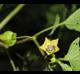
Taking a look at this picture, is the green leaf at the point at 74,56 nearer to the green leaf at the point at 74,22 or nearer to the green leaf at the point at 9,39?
the green leaf at the point at 74,22

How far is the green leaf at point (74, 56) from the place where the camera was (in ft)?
2.82

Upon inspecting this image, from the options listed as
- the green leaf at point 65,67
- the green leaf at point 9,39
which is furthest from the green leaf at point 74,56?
the green leaf at point 9,39

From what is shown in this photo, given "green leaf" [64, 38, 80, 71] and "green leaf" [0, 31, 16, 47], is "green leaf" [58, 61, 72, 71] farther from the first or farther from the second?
"green leaf" [0, 31, 16, 47]

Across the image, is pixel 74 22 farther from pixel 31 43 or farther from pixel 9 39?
pixel 31 43

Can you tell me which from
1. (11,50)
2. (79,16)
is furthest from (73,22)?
(11,50)

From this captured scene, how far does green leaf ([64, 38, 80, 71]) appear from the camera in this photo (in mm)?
860

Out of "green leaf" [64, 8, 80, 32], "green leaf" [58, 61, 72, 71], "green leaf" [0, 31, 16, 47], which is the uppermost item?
"green leaf" [0, 31, 16, 47]

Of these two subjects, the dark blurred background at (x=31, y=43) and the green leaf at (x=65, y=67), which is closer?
the green leaf at (x=65, y=67)

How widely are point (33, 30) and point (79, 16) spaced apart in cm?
61

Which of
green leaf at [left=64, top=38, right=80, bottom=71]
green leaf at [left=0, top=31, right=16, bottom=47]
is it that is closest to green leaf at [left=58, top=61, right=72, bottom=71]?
green leaf at [left=64, top=38, right=80, bottom=71]

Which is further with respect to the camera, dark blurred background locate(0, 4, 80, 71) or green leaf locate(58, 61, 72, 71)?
dark blurred background locate(0, 4, 80, 71)

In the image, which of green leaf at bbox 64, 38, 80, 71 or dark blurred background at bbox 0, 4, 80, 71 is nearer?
green leaf at bbox 64, 38, 80, 71

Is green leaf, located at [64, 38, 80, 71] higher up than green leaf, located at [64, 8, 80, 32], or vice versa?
green leaf, located at [64, 8, 80, 32]

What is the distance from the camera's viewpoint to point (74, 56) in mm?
891
